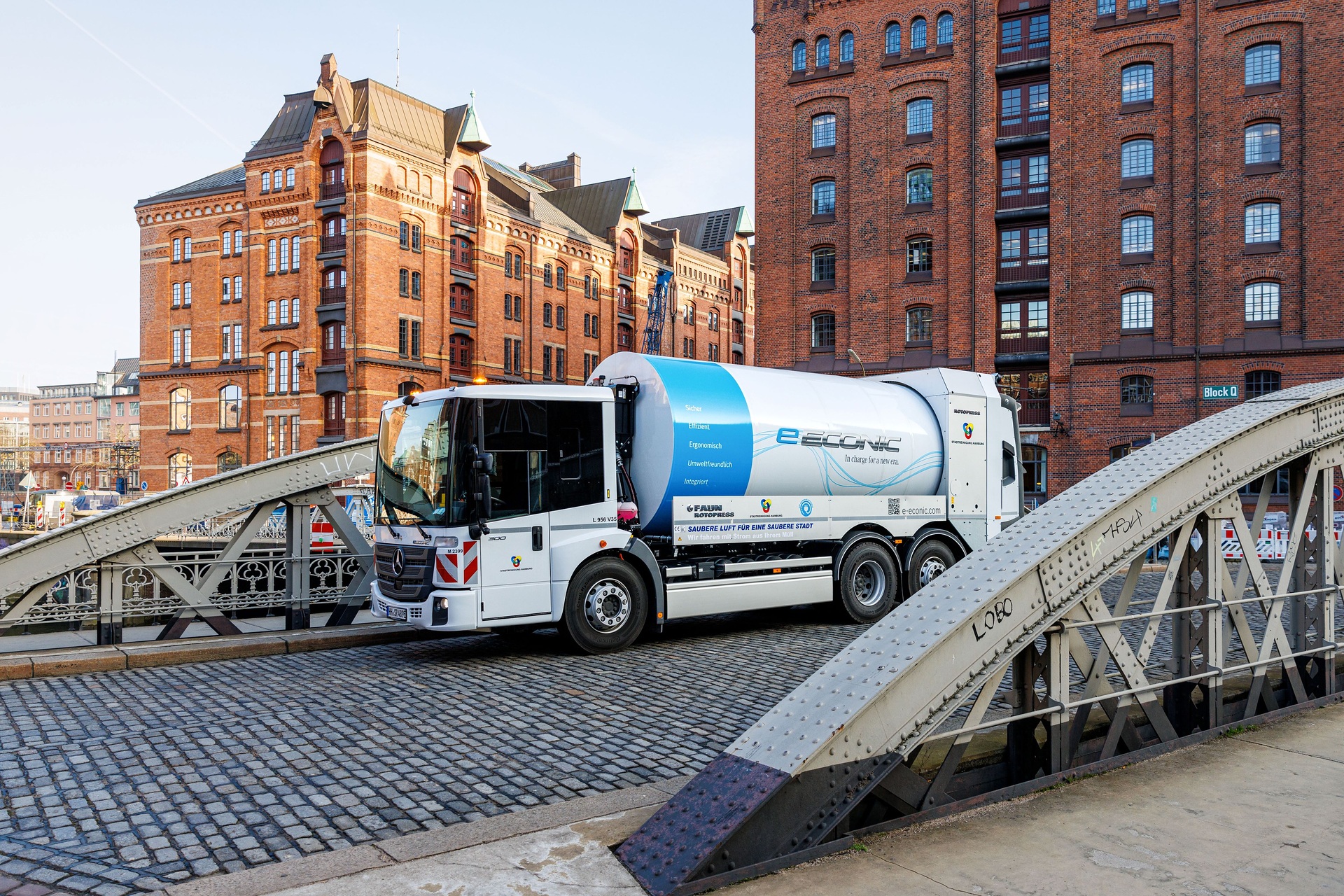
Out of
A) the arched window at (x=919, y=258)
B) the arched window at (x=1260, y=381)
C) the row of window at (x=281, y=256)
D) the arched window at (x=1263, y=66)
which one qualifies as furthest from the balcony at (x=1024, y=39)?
the row of window at (x=281, y=256)

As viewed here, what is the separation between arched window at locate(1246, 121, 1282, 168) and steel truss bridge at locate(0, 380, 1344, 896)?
31.2 m

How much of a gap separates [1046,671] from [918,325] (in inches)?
1317

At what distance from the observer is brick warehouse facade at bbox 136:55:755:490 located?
46.9m

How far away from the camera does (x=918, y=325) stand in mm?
37594

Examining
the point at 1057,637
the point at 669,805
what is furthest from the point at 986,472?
the point at 669,805

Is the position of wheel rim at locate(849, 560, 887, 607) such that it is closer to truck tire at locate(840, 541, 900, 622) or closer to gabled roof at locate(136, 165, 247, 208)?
truck tire at locate(840, 541, 900, 622)

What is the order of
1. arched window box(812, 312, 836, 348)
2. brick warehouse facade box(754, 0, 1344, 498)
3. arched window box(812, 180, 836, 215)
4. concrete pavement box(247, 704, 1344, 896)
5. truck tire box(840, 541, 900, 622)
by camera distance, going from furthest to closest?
arched window box(812, 312, 836, 348), arched window box(812, 180, 836, 215), brick warehouse facade box(754, 0, 1344, 498), truck tire box(840, 541, 900, 622), concrete pavement box(247, 704, 1344, 896)

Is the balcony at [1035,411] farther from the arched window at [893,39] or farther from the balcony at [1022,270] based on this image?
the arched window at [893,39]

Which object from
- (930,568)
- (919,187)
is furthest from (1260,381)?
(930,568)

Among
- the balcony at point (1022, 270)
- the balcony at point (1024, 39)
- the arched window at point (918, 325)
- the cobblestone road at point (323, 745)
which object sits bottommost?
the cobblestone road at point (323, 745)

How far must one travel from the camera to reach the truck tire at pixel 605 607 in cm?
1098

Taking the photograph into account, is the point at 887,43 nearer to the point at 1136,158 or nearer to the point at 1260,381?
the point at 1136,158

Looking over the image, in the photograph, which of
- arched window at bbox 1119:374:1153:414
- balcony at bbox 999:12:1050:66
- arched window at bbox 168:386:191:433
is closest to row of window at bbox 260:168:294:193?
arched window at bbox 168:386:191:433

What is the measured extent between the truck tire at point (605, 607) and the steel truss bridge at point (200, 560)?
11.5 ft
